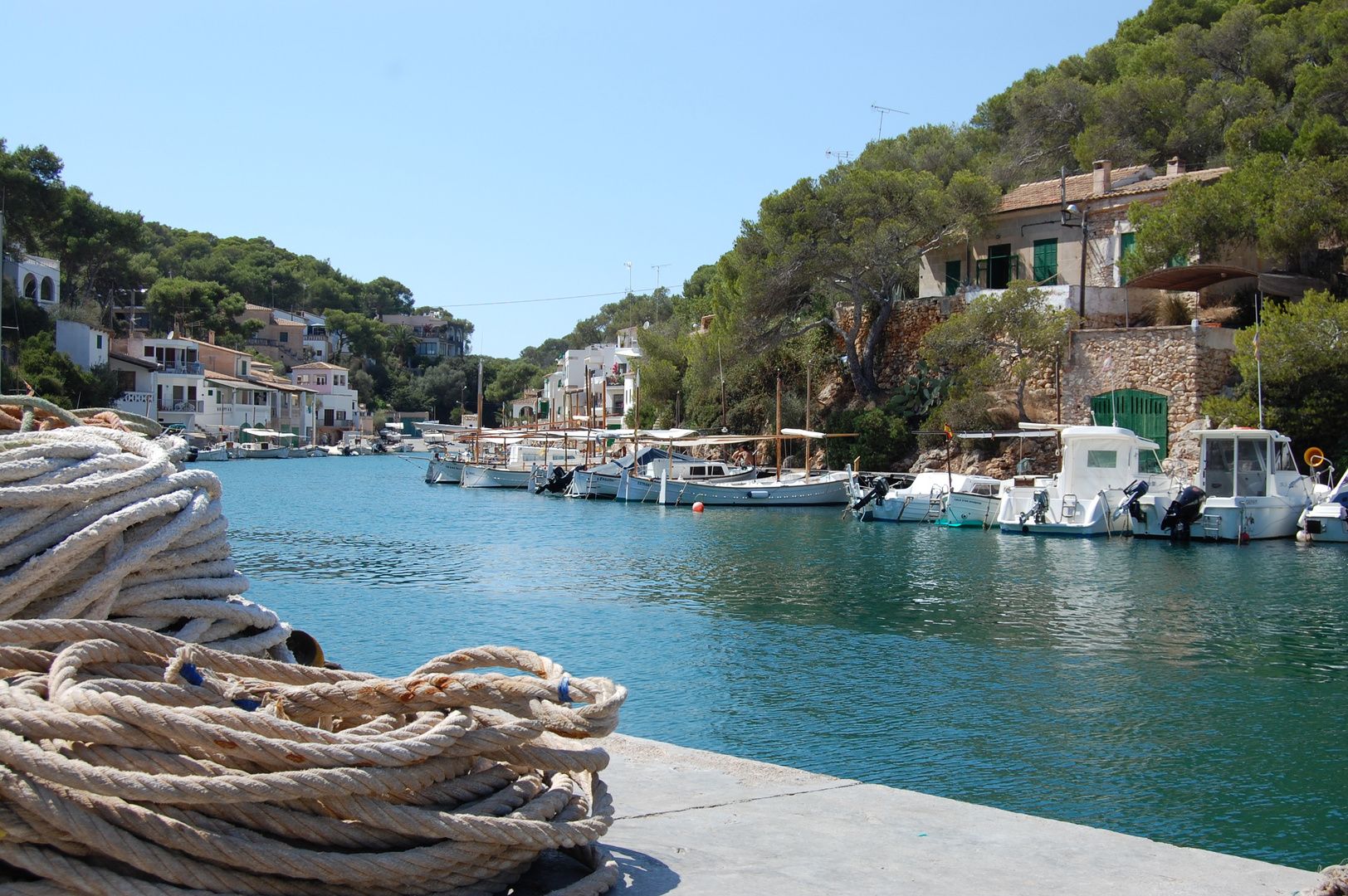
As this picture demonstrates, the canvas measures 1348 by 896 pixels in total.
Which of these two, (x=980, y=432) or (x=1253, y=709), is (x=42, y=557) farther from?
(x=980, y=432)

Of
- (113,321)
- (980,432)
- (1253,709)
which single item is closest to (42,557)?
(1253,709)

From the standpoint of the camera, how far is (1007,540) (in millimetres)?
26453

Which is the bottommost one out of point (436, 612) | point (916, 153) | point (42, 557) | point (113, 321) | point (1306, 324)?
point (436, 612)

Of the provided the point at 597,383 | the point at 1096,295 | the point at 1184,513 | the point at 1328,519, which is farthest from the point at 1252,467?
the point at 597,383

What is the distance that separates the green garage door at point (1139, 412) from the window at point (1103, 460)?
5944 mm

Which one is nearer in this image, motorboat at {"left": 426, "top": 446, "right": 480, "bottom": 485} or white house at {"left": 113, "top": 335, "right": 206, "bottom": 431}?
motorboat at {"left": 426, "top": 446, "right": 480, "bottom": 485}

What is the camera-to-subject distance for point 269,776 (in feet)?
9.30

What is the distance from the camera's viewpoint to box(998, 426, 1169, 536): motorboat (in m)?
26.9

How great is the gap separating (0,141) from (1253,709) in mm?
58945

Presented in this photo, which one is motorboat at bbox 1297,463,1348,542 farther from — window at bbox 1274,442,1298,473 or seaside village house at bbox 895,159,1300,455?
seaside village house at bbox 895,159,1300,455

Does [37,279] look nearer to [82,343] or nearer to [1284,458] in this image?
[82,343]

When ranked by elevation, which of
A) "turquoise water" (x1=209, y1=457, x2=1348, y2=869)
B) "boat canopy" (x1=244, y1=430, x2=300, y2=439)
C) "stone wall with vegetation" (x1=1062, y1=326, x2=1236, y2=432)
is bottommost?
"turquoise water" (x1=209, y1=457, x2=1348, y2=869)

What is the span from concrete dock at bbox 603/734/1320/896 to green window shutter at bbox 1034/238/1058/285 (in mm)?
36726

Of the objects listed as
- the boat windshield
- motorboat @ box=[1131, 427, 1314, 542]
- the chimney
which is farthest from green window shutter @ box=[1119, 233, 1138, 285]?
the boat windshield
